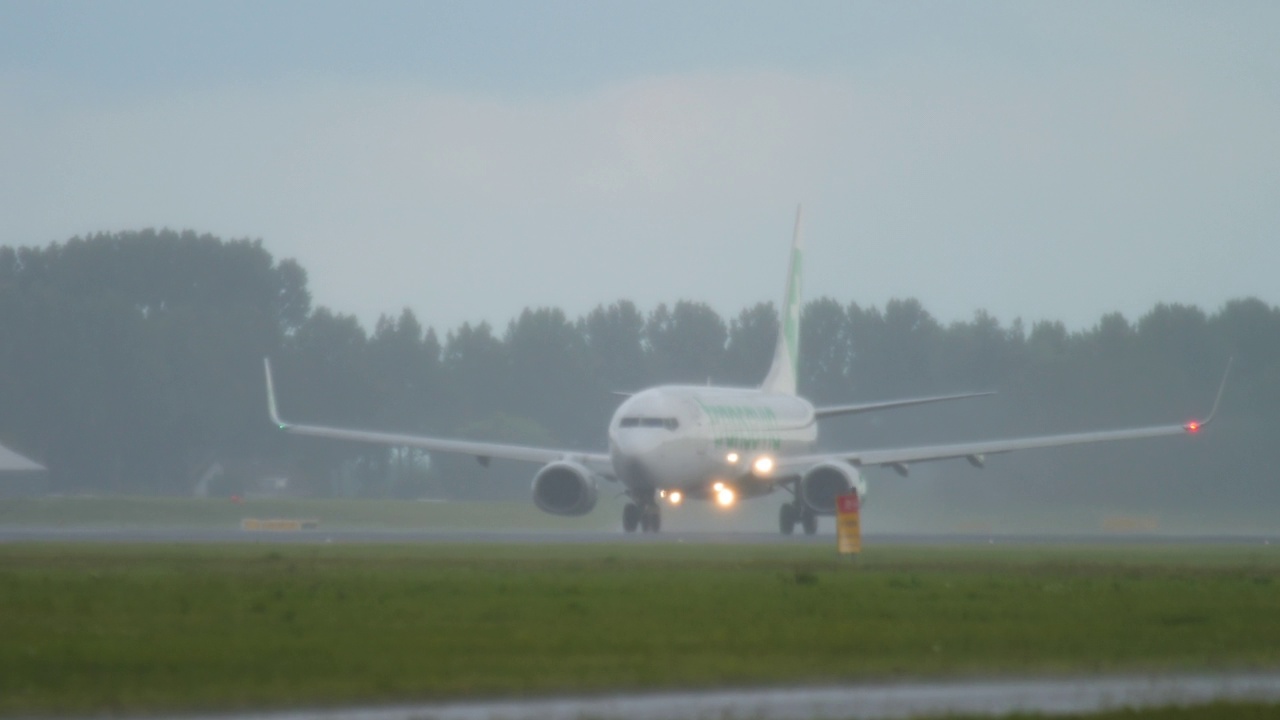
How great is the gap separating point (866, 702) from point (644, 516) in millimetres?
33123

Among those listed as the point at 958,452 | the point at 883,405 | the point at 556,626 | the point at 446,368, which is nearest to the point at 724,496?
the point at 883,405

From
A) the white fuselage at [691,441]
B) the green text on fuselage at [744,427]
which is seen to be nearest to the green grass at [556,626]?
the white fuselage at [691,441]

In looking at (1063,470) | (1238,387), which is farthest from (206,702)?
(1238,387)

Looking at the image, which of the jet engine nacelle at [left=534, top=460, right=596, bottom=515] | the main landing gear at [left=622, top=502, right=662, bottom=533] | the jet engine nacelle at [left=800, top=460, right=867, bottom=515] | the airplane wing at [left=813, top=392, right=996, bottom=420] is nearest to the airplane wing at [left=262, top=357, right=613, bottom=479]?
the jet engine nacelle at [left=534, top=460, right=596, bottom=515]

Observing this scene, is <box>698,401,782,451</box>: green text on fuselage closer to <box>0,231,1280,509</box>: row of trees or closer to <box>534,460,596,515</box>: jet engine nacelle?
<box>534,460,596,515</box>: jet engine nacelle

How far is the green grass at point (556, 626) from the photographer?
479 inches

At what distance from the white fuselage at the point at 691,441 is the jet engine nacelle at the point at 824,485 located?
1808 mm

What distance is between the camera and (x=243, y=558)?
26.5m

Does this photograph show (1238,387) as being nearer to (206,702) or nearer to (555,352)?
(555,352)

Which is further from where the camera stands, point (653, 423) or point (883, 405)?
point (883, 405)

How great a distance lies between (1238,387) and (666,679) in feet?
192

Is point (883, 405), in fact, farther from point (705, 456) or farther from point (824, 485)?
point (705, 456)

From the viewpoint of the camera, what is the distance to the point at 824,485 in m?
43.2

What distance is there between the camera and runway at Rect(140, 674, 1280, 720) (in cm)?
1068
